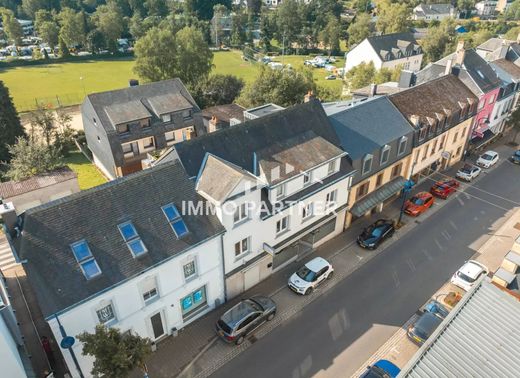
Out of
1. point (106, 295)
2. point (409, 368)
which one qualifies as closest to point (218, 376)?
point (106, 295)

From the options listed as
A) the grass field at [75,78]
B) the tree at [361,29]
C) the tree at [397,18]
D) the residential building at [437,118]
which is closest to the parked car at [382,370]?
the residential building at [437,118]

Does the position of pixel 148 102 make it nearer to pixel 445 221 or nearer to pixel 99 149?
pixel 99 149

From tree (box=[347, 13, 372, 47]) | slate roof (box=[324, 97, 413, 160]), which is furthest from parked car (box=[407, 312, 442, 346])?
tree (box=[347, 13, 372, 47])

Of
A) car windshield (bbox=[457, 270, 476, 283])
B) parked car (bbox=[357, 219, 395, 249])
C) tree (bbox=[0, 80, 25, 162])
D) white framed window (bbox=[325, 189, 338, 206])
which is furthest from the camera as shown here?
tree (bbox=[0, 80, 25, 162])

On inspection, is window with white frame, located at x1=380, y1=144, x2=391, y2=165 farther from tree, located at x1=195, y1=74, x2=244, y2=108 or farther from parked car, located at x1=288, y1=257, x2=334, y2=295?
tree, located at x1=195, y1=74, x2=244, y2=108

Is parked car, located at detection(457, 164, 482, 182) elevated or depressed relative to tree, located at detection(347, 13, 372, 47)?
depressed

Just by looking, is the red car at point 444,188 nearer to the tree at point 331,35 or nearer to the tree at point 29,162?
the tree at point 29,162

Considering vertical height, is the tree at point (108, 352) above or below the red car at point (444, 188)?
above
